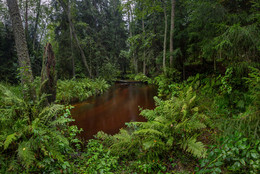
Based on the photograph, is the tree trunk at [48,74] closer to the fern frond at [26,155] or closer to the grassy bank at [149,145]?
the grassy bank at [149,145]

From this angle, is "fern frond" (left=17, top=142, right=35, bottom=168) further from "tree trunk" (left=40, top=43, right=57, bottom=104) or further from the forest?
Answer: "tree trunk" (left=40, top=43, right=57, bottom=104)

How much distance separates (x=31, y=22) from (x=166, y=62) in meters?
18.7

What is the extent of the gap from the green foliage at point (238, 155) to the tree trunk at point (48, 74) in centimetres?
377

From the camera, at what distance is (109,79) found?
1591cm

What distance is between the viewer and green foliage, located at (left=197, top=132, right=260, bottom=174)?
1.69 m

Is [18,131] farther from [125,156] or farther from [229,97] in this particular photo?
[229,97]

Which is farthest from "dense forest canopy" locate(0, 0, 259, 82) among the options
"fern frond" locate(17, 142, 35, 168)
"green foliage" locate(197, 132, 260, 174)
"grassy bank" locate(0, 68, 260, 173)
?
"fern frond" locate(17, 142, 35, 168)

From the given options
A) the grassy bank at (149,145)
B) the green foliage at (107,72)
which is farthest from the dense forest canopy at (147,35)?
the grassy bank at (149,145)

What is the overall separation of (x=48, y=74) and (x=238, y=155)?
4.26m

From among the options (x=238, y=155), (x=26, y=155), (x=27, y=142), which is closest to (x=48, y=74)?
(x=27, y=142)

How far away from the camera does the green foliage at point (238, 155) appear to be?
1693 millimetres

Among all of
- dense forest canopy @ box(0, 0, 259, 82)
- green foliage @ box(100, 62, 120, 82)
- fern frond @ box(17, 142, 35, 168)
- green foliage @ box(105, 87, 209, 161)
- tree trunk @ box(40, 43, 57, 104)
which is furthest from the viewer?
green foliage @ box(100, 62, 120, 82)

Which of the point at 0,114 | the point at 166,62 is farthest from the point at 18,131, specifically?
the point at 166,62

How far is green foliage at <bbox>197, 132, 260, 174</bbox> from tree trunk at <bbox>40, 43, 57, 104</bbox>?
3.77 m
